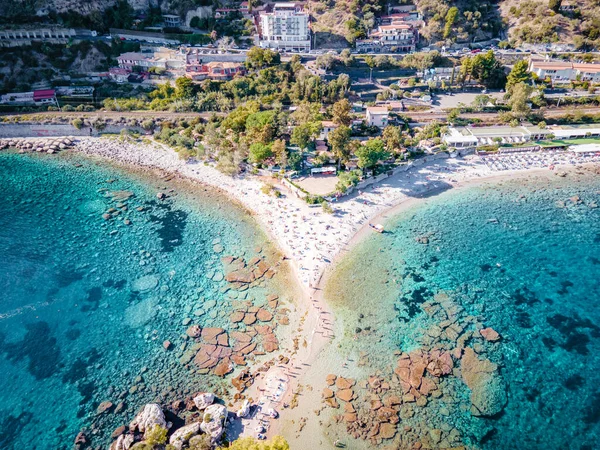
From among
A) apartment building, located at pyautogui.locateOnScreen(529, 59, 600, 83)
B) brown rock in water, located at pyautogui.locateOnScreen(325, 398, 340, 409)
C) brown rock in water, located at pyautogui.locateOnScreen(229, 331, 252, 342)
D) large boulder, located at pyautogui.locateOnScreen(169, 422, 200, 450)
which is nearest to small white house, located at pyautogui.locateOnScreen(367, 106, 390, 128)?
apartment building, located at pyautogui.locateOnScreen(529, 59, 600, 83)

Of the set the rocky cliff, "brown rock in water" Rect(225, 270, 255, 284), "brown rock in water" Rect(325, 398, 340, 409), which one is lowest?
"brown rock in water" Rect(325, 398, 340, 409)

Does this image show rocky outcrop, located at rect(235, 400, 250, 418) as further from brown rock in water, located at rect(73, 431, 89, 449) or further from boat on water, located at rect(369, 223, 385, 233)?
boat on water, located at rect(369, 223, 385, 233)

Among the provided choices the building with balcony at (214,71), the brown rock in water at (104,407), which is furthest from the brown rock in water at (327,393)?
the building with balcony at (214,71)

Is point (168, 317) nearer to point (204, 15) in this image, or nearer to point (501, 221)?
point (501, 221)

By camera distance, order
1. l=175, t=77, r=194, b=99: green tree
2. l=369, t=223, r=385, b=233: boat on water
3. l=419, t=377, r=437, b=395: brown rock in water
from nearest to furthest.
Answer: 1. l=419, t=377, r=437, b=395: brown rock in water
2. l=369, t=223, r=385, b=233: boat on water
3. l=175, t=77, r=194, b=99: green tree

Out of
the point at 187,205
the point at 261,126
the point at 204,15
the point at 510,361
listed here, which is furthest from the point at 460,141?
the point at 204,15

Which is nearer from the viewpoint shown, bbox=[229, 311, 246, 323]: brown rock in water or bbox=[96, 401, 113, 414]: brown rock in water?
bbox=[96, 401, 113, 414]: brown rock in water

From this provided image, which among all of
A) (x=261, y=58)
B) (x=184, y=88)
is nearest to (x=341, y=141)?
(x=261, y=58)
